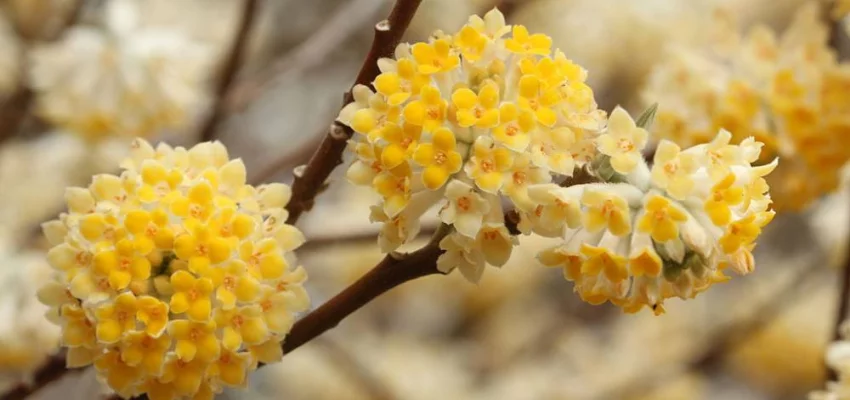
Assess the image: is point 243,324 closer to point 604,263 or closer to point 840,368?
point 604,263

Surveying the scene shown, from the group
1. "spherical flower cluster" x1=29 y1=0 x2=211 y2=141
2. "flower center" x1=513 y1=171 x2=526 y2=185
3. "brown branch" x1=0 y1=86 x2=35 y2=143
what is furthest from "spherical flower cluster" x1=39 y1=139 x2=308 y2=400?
"brown branch" x1=0 y1=86 x2=35 y2=143

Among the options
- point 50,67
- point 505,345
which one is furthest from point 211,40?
point 505,345

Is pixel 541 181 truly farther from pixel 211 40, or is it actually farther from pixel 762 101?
pixel 211 40

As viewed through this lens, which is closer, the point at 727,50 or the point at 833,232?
the point at 727,50

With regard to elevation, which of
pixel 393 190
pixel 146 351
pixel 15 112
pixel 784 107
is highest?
pixel 784 107

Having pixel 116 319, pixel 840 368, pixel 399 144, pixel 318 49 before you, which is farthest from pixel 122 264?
pixel 318 49

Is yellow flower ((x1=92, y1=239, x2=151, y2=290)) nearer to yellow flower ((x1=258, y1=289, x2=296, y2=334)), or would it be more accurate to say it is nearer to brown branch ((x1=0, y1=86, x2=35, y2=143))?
yellow flower ((x1=258, y1=289, x2=296, y2=334))
